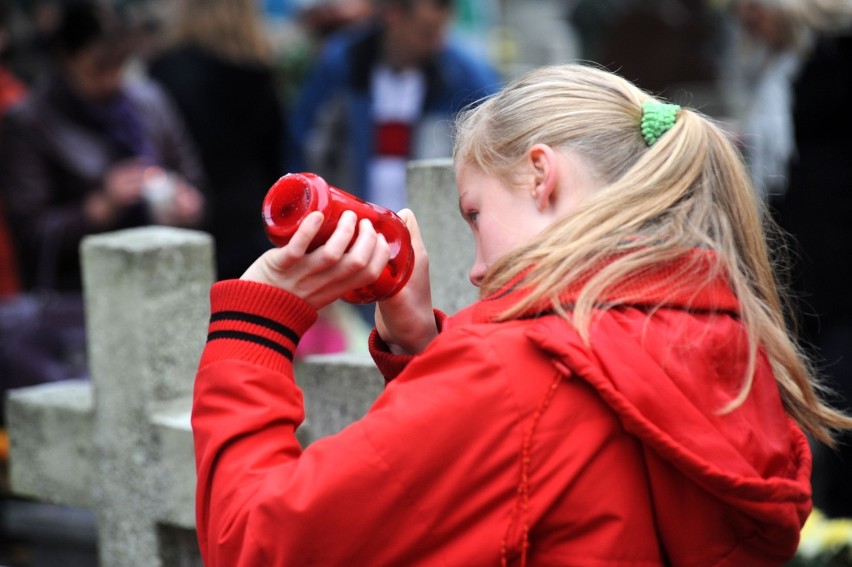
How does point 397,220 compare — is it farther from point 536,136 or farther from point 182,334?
point 182,334

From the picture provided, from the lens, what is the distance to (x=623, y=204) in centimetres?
161

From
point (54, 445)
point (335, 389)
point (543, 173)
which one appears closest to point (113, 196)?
point (54, 445)

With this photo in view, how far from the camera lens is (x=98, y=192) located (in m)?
4.26

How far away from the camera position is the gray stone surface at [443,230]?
2252mm

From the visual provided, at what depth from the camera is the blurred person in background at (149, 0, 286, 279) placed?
199 inches

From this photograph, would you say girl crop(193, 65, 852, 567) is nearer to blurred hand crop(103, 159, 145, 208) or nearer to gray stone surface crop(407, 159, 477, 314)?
gray stone surface crop(407, 159, 477, 314)

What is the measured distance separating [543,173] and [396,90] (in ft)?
11.6

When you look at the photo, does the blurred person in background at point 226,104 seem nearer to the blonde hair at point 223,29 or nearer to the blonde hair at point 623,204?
the blonde hair at point 223,29

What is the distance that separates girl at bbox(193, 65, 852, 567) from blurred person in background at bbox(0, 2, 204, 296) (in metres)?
2.69

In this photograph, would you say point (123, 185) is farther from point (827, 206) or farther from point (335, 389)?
point (827, 206)

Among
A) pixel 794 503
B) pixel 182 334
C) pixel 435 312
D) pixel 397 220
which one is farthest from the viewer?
pixel 182 334

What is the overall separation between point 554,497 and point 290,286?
0.44 m

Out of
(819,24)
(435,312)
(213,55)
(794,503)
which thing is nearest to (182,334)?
(435,312)

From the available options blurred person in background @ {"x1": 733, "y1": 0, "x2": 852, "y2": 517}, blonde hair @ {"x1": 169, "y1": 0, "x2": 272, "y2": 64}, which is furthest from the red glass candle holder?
blonde hair @ {"x1": 169, "y1": 0, "x2": 272, "y2": 64}
